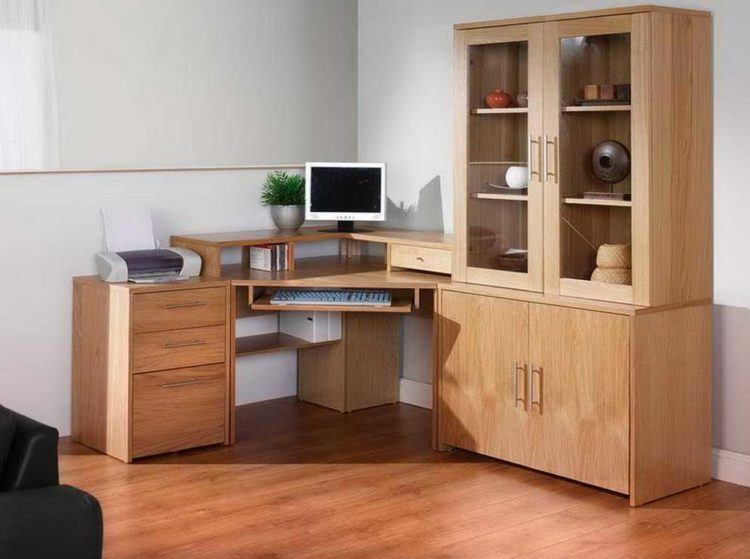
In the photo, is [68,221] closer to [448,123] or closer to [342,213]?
[342,213]

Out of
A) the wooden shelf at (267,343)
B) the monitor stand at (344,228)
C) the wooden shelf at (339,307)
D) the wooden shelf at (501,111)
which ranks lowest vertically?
the wooden shelf at (267,343)

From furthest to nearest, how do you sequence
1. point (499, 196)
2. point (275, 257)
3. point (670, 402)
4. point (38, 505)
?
point (275, 257), point (499, 196), point (670, 402), point (38, 505)

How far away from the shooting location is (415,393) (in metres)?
5.84

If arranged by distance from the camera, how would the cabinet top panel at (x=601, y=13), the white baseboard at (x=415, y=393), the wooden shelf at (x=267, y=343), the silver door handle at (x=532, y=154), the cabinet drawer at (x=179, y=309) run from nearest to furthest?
the cabinet top panel at (x=601, y=13) → the silver door handle at (x=532, y=154) → the cabinet drawer at (x=179, y=309) → the wooden shelf at (x=267, y=343) → the white baseboard at (x=415, y=393)

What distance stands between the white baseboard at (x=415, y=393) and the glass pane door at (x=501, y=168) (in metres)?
1.05

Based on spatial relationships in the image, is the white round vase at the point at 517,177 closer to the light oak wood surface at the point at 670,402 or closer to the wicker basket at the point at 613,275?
the wicker basket at the point at 613,275

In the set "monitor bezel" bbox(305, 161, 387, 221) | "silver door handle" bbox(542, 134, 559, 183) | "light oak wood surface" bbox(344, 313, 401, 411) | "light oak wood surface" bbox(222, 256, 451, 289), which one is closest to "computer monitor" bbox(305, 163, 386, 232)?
"monitor bezel" bbox(305, 161, 387, 221)

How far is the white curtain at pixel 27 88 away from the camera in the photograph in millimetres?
4816

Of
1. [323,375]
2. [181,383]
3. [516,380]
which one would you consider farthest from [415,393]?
[181,383]

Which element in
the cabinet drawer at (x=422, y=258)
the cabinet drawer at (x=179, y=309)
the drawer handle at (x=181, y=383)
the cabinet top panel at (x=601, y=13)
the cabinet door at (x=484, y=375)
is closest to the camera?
the cabinet top panel at (x=601, y=13)

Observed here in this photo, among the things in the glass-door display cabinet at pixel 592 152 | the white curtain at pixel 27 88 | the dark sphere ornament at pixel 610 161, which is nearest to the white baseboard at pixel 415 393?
the glass-door display cabinet at pixel 592 152

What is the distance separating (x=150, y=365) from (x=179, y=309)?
259 millimetres

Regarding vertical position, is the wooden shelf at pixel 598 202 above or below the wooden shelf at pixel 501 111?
below

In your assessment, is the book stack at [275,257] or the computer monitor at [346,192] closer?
the book stack at [275,257]
